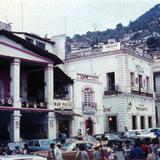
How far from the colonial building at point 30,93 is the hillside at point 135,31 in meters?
91.3

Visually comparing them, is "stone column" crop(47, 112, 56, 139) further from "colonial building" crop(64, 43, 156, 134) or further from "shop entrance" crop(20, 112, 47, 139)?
"colonial building" crop(64, 43, 156, 134)

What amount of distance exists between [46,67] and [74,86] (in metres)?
4.01

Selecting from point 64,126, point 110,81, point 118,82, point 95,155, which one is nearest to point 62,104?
point 64,126

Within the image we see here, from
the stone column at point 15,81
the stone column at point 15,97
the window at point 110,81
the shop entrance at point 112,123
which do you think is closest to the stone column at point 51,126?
the stone column at point 15,97

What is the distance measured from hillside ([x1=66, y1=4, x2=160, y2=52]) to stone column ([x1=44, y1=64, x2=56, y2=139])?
307ft

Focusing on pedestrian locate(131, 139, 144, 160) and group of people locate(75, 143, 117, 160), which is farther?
group of people locate(75, 143, 117, 160)

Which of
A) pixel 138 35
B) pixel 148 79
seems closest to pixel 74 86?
pixel 148 79

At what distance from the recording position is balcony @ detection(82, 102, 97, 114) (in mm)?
38125

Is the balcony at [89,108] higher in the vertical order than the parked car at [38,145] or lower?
higher

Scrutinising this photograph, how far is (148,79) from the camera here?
50.8 m

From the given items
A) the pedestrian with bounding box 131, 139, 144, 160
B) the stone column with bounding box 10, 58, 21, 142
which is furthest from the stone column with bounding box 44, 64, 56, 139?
the pedestrian with bounding box 131, 139, 144, 160

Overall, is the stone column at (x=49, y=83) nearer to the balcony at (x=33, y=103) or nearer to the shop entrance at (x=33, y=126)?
the balcony at (x=33, y=103)

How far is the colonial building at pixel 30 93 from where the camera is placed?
31.3 metres

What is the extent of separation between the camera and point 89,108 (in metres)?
38.8
